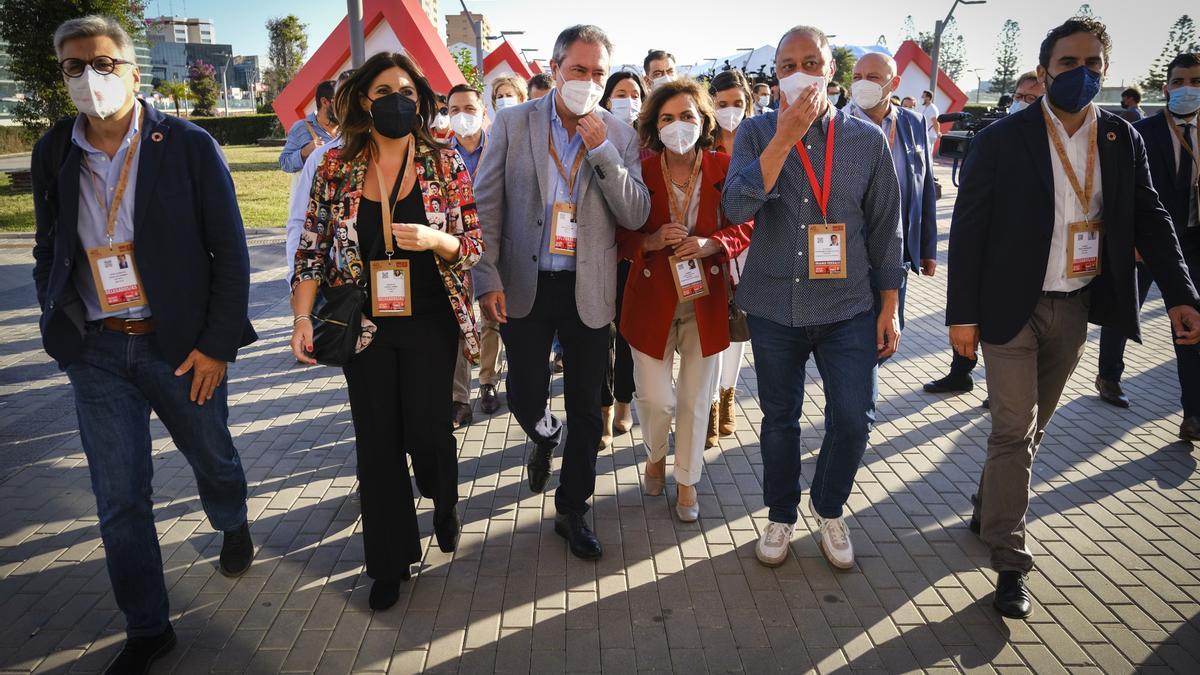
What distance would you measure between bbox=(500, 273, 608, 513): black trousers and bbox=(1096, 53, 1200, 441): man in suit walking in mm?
3736

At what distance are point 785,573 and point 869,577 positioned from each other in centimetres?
37

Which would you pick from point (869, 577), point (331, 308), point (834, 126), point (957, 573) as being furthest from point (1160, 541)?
point (331, 308)

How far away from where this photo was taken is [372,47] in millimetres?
9305

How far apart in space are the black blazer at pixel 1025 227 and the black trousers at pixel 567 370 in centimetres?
161

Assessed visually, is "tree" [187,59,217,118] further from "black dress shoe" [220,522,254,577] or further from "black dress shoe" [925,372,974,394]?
"black dress shoe" [220,522,254,577]

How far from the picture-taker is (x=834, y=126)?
338 centimetres

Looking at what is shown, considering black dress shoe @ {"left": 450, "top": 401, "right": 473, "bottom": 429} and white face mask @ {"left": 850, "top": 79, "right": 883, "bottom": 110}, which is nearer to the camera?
white face mask @ {"left": 850, "top": 79, "right": 883, "bottom": 110}

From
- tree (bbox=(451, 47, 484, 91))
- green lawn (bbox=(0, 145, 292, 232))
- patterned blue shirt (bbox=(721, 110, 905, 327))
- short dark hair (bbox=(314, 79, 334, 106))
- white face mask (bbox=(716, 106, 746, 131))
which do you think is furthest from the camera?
tree (bbox=(451, 47, 484, 91))

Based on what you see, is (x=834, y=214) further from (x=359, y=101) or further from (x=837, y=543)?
(x=359, y=101)

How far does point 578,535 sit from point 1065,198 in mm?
2592

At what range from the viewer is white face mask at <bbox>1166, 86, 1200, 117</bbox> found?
5.05 metres

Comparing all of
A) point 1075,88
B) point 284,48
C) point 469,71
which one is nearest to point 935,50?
point 469,71

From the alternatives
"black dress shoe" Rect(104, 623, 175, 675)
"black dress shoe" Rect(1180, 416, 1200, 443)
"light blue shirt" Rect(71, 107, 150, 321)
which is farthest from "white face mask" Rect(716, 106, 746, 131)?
"black dress shoe" Rect(104, 623, 175, 675)

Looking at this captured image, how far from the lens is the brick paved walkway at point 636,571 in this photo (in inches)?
118
